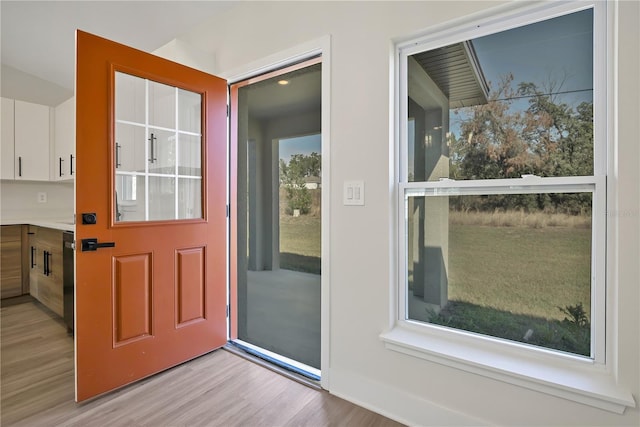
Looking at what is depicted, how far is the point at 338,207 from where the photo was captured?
197cm

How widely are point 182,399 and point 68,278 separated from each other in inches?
61.9

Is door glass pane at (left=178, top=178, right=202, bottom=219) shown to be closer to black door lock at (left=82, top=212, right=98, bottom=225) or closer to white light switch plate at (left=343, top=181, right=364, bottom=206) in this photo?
black door lock at (left=82, top=212, right=98, bottom=225)

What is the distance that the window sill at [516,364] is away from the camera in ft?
4.20

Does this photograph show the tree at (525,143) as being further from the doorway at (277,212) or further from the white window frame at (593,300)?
the doorway at (277,212)

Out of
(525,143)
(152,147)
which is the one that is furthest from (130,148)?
(525,143)

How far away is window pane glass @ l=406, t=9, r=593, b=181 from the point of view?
1420 millimetres

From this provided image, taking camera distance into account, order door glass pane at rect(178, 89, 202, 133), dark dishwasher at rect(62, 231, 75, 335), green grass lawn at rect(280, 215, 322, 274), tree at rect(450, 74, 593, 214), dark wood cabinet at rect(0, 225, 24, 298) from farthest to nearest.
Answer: dark wood cabinet at rect(0, 225, 24, 298), green grass lawn at rect(280, 215, 322, 274), dark dishwasher at rect(62, 231, 75, 335), door glass pane at rect(178, 89, 202, 133), tree at rect(450, 74, 593, 214)

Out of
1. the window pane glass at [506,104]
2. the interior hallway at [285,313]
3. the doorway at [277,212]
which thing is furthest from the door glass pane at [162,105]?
the window pane glass at [506,104]

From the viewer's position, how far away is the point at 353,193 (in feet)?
6.23

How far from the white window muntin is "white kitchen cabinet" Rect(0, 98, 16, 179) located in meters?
4.37

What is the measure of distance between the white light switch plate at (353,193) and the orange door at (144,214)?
107 centimetres

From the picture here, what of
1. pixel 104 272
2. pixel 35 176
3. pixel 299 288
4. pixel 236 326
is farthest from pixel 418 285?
pixel 35 176

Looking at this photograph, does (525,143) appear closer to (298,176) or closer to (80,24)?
(298,176)

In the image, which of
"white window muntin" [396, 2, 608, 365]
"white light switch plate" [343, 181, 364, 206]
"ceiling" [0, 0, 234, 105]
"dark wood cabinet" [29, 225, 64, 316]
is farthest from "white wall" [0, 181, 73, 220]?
"white window muntin" [396, 2, 608, 365]
